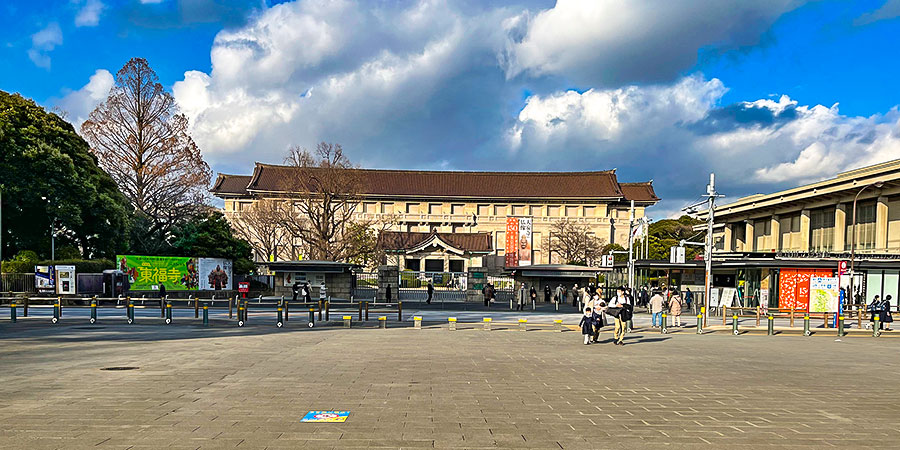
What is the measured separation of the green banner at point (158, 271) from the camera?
1451 inches

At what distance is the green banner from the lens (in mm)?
36844

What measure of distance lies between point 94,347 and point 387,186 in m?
84.6

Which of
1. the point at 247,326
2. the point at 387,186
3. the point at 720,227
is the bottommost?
the point at 247,326

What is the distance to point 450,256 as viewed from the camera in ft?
249

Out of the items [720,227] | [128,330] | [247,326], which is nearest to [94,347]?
[128,330]

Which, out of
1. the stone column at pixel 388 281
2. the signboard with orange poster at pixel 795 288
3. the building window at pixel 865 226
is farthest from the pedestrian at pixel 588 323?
the building window at pixel 865 226

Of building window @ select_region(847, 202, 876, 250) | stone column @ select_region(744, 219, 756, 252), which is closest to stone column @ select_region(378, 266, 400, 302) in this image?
building window @ select_region(847, 202, 876, 250)

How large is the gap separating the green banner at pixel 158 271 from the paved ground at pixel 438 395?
19273 mm

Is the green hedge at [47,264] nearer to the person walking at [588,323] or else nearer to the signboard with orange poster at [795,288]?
the person walking at [588,323]

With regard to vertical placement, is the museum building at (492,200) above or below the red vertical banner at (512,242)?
above

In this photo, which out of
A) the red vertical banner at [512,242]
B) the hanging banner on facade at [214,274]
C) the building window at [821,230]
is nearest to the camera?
the hanging banner on facade at [214,274]

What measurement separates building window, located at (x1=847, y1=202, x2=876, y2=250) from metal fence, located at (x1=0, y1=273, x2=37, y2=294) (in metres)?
52.7

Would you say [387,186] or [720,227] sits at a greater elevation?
[387,186]

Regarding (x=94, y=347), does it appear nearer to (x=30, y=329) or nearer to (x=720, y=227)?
(x=30, y=329)
